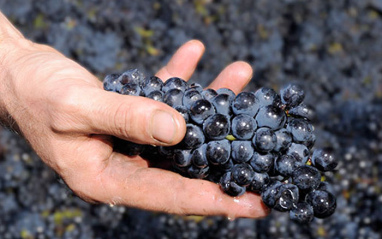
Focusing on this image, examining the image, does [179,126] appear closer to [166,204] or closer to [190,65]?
[166,204]

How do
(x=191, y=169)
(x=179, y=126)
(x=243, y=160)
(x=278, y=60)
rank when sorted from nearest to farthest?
1. (x=179, y=126)
2. (x=243, y=160)
3. (x=191, y=169)
4. (x=278, y=60)

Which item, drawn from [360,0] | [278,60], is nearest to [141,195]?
[278,60]

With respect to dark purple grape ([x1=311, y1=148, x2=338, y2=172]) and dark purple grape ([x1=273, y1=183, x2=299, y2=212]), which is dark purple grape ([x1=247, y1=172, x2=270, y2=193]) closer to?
dark purple grape ([x1=273, y1=183, x2=299, y2=212])

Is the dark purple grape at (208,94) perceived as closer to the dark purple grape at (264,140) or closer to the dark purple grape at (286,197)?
the dark purple grape at (264,140)

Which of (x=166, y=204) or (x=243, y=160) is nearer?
(x=243, y=160)

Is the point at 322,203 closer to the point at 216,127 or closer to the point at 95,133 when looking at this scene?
the point at 216,127

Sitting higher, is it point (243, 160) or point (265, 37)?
point (265, 37)
